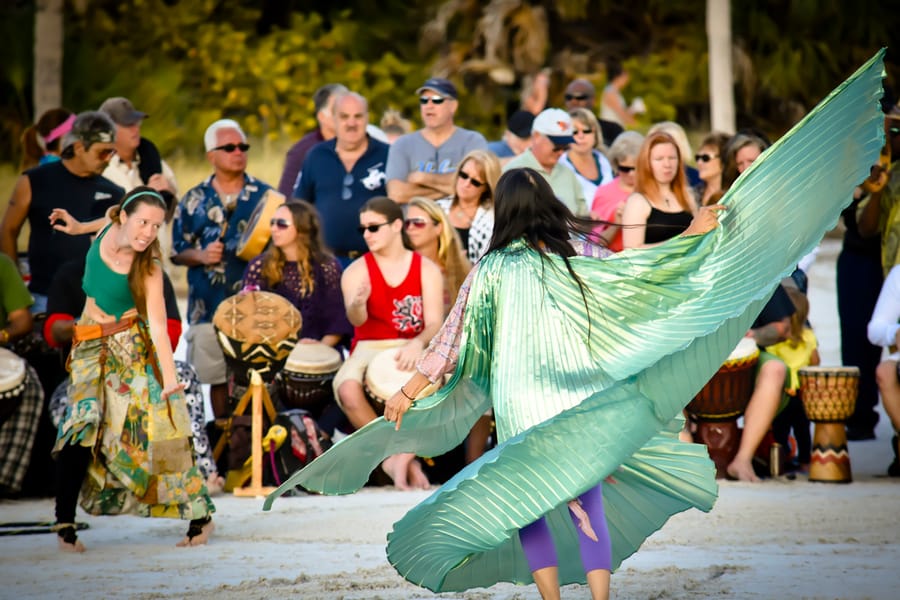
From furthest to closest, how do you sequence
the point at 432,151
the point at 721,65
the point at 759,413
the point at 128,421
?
the point at 721,65, the point at 432,151, the point at 759,413, the point at 128,421

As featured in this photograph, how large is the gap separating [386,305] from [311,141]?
2.68 meters

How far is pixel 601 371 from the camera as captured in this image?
5.60 m

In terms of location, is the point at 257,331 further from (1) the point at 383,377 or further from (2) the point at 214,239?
(2) the point at 214,239

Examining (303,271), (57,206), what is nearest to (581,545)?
(303,271)

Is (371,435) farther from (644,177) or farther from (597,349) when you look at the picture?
(644,177)

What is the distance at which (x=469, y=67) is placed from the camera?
64.2 ft

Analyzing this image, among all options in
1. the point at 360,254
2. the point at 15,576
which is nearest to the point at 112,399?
the point at 15,576

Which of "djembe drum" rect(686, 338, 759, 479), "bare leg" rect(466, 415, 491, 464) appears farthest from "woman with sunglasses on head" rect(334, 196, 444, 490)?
"djembe drum" rect(686, 338, 759, 479)

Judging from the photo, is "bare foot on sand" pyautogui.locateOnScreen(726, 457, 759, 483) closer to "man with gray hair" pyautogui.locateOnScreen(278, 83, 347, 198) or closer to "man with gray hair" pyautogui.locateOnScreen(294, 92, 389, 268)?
"man with gray hair" pyautogui.locateOnScreen(294, 92, 389, 268)

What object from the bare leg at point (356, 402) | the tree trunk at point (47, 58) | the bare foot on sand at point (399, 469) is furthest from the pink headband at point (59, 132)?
the tree trunk at point (47, 58)

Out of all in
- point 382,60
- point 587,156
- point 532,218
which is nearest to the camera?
point 532,218

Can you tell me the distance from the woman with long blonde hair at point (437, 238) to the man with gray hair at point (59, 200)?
5.80ft

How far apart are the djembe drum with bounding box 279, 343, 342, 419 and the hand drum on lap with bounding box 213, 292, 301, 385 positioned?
358 mm

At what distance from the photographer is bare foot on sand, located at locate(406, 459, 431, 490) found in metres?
9.14
